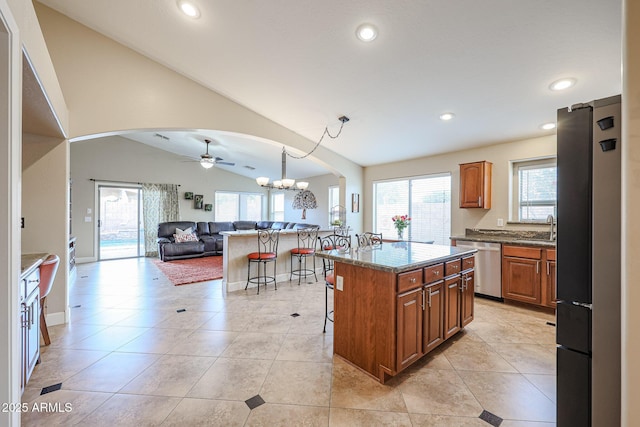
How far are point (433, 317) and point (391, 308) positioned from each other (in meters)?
0.63

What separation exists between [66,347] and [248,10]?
11.8 ft

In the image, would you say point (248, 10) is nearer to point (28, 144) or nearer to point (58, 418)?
point (28, 144)

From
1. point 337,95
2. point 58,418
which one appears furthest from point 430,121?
point 58,418

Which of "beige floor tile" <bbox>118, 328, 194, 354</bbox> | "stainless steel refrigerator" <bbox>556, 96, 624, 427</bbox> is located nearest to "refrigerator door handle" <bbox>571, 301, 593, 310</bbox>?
"stainless steel refrigerator" <bbox>556, 96, 624, 427</bbox>

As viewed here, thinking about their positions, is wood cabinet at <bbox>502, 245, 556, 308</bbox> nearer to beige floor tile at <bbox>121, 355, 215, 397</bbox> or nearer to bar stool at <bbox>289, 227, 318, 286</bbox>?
bar stool at <bbox>289, 227, 318, 286</bbox>

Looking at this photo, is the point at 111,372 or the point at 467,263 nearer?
the point at 111,372

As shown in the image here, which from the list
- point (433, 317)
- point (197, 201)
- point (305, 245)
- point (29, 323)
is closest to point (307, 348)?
point (433, 317)

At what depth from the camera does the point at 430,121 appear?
3.77 meters

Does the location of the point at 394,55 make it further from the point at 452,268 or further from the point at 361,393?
the point at 361,393

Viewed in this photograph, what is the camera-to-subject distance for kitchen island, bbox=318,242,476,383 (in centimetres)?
189

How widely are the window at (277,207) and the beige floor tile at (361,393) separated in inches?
329

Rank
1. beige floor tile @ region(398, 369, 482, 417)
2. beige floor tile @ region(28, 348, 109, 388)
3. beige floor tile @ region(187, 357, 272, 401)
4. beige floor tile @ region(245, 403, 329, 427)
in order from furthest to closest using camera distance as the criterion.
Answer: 1. beige floor tile @ region(28, 348, 109, 388)
2. beige floor tile @ region(187, 357, 272, 401)
3. beige floor tile @ region(398, 369, 482, 417)
4. beige floor tile @ region(245, 403, 329, 427)

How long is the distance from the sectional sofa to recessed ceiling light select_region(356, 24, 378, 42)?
4.50 meters

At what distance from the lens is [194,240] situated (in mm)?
7488
